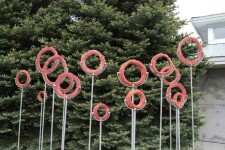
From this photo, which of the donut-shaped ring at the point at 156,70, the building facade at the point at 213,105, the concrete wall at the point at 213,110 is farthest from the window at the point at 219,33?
the donut-shaped ring at the point at 156,70

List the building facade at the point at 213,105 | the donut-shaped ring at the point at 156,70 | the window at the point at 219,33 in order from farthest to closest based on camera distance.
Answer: the window at the point at 219,33, the building facade at the point at 213,105, the donut-shaped ring at the point at 156,70

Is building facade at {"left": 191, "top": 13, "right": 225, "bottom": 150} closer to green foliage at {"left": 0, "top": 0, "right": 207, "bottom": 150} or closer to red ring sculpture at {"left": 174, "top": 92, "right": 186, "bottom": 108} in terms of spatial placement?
green foliage at {"left": 0, "top": 0, "right": 207, "bottom": 150}

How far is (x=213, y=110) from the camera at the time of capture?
512cm

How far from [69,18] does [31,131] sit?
1953 mm

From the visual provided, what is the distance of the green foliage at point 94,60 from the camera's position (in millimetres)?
4016

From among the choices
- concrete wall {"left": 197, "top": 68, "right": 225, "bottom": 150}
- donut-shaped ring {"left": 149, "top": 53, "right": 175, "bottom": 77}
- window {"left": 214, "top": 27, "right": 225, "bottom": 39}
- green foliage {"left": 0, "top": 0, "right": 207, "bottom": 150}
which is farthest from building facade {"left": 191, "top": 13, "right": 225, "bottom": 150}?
donut-shaped ring {"left": 149, "top": 53, "right": 175, "bottom": 77}

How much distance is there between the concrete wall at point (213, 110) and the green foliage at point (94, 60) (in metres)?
0.82

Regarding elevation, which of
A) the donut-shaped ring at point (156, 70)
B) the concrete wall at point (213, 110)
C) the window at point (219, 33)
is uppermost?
the window at point (219, 33)

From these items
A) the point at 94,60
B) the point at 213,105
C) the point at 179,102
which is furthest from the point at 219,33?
the point at 179,102

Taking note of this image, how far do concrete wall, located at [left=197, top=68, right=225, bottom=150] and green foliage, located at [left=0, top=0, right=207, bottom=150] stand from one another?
824 mm

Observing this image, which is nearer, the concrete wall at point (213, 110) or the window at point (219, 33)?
the concrete wall at point (213, 110)

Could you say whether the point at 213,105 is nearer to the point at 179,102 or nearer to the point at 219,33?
the point at 219,33

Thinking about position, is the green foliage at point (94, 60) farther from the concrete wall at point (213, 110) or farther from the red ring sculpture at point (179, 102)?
Answer: the red ring sculpture at point (179, 102)

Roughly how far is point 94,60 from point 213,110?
2.44 meters
